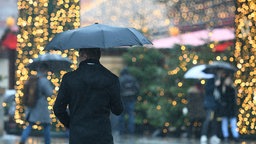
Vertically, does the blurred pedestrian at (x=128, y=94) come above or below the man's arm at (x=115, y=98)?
below

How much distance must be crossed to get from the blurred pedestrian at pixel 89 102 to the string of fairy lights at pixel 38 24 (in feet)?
29.1

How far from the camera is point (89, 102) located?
6.61 meters

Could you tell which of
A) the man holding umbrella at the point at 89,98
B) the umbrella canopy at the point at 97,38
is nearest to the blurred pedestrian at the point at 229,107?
the umbrella canopy at the point at 97,38

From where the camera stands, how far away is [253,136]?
16828mm

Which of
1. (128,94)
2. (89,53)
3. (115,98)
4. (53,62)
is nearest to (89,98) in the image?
(115,98)

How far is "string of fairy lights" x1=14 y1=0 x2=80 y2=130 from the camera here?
15.6 meters

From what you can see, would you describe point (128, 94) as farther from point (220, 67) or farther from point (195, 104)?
point (220, 67)

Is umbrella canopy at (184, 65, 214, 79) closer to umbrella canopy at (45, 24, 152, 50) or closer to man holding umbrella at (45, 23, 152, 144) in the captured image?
umbrella canopy at (45, 24, 152, 50)

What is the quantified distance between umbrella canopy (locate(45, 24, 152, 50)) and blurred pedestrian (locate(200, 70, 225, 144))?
908 cm

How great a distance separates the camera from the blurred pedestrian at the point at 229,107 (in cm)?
1605

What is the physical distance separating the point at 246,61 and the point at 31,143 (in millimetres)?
4916

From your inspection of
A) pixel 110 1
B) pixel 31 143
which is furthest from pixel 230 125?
pixel 110 1

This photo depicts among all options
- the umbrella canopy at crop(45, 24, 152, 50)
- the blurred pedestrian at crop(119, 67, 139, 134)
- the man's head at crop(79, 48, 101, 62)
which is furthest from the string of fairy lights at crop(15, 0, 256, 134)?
the man's head at crop(79, 48, 101, 62)

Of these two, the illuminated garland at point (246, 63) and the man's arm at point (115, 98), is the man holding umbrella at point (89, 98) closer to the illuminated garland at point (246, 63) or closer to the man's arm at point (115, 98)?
the man's arm at point (115, 98)
